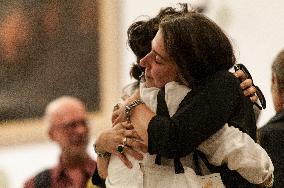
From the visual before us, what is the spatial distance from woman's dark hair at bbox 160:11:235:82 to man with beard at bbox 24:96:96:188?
1568mm

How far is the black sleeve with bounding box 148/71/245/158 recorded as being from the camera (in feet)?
4.61

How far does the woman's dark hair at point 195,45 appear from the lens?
4.77 ft

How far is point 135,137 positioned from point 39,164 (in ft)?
6.31

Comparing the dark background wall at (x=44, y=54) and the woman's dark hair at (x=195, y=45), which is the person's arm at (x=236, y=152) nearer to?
the woman's dark hair at (x=195, y=45)

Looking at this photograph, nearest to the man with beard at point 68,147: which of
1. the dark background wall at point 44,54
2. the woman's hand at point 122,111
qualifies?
the dark background wall at point 44,54

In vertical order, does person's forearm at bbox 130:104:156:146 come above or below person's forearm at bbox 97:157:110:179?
above

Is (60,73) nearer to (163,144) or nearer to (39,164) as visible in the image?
(39,164)

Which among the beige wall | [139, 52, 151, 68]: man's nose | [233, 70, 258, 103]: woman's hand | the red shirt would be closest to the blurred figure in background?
[233, 70, 258, 103]: woman's hand

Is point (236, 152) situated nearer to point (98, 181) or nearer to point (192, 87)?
point (192, 87)

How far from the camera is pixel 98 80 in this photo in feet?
11.2

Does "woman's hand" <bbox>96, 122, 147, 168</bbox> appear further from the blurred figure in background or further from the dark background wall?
the dark background wall

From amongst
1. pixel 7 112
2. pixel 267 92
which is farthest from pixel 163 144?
pixel 267 92

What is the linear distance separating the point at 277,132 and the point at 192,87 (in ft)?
2.91

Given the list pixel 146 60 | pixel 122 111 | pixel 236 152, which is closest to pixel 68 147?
pixel 122 111
